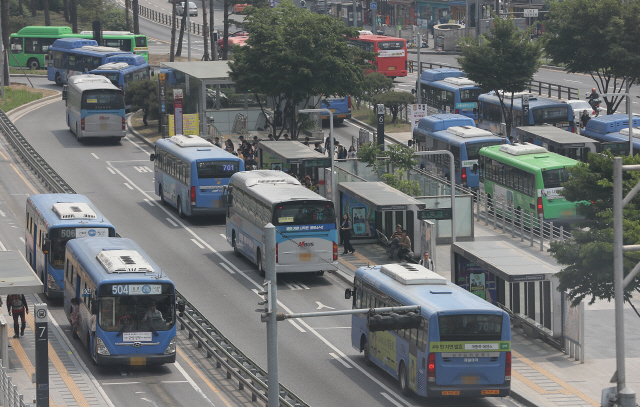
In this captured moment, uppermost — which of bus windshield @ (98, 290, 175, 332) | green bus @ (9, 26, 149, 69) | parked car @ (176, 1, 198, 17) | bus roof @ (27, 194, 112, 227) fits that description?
parked car @ (176, 1, 198, 17)

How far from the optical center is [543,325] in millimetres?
29375

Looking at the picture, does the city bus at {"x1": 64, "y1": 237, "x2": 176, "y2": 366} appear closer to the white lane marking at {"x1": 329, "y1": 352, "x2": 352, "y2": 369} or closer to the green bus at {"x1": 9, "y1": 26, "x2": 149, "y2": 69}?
the white lane marking at {"x1": 329, "y1": 352, "x2": 352, "y2": 369}

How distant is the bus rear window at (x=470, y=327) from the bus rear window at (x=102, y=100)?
3935cm

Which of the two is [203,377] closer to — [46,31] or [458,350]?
[458,350]

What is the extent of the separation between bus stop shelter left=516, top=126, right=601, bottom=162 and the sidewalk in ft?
80.9

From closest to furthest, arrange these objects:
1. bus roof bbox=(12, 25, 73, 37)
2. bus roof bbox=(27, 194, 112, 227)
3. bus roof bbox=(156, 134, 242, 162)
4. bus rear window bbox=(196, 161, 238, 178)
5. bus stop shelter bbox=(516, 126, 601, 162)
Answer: bus roof bbox=(27, 194, 112, 227) < bus rear window bbox=(196, 161, 238, 178) < bus roof bbox=(156, 134, 242, 162) < bus stop shelter bbox=(516, 126, 601, 162) < bus roof bbox=(12, 25, 73, 37)

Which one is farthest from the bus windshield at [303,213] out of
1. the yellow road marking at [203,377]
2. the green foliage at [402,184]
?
the green foliage at [402,184]

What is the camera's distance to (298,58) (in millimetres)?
53875

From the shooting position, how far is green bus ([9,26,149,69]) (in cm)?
9306

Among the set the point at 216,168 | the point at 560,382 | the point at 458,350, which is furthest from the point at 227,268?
the point at 458,350

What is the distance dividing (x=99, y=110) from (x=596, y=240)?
38.0 m

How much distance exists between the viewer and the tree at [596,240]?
26.4 meters

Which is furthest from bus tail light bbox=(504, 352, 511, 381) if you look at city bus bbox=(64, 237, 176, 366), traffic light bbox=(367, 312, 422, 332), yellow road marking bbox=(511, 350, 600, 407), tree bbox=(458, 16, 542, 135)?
tree bbox=(458, 16, 542, 135)

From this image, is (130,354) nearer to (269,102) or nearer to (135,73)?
(269,102)
